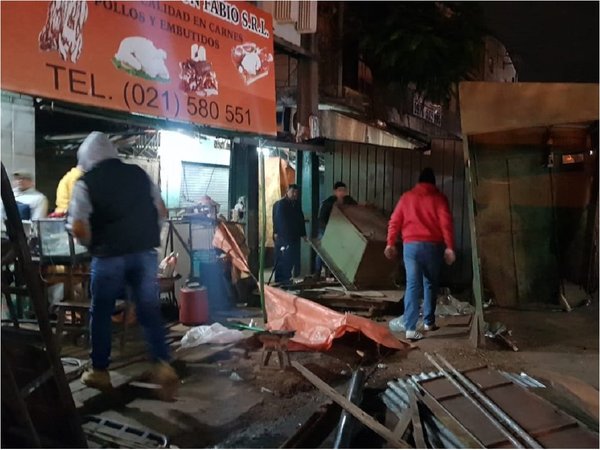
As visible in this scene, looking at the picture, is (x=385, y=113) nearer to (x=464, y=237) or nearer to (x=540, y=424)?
(x=464, y=237)

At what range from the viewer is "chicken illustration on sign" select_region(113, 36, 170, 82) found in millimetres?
4430

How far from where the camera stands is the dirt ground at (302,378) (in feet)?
11.9

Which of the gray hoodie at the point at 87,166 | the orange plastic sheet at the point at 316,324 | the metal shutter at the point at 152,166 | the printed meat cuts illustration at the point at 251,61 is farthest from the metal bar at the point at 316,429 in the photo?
the metal shutter at the point at 152,166

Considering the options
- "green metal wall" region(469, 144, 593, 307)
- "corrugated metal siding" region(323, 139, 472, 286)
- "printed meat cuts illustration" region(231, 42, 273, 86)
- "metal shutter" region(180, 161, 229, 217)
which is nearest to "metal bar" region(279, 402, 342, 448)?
"printed meat cuts illustration" region(231, 42, 273, 86)

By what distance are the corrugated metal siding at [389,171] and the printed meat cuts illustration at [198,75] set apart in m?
4.22

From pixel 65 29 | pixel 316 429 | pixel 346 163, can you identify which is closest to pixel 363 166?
pixel 346 163

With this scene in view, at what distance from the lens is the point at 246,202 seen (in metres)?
8.70

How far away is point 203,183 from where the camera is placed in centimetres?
1113

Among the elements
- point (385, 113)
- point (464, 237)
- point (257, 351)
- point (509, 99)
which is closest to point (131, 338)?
point (257, 351)

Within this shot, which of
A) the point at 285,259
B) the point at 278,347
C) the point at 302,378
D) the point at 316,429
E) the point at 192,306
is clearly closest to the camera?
the point at 316,429

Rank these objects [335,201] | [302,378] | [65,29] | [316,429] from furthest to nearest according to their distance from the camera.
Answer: [335,201]
[302,378]
[65,29]
[316,429]

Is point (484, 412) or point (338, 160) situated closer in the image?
point (484, 412)

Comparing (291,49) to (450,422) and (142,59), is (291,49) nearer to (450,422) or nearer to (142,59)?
(142,59)

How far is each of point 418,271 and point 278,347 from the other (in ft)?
7.04
